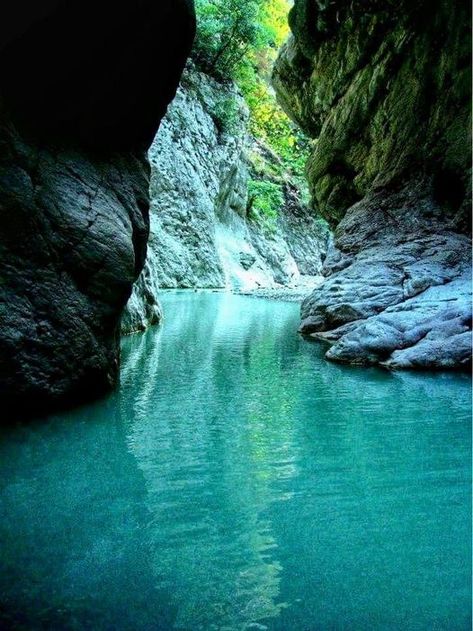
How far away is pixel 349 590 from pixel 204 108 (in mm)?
30022

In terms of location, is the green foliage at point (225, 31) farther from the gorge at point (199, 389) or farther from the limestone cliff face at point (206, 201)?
the gorge at point (199, 389)

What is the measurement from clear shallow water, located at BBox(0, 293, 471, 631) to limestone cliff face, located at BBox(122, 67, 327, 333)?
61.2 ft

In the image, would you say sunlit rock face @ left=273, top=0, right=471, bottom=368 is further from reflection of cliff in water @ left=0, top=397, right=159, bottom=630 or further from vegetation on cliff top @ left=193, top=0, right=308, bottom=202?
vegetation on cliff top @ left=193, top=0, right=308, bottom=202

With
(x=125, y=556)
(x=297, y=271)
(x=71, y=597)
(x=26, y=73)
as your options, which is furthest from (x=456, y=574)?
(x=297, y=271)

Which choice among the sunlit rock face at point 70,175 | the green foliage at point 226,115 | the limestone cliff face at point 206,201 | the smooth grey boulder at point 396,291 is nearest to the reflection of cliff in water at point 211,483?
the sunlit rock face at point 70,175

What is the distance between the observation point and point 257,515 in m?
2.41

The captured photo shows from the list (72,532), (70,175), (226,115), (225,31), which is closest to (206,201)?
(226,115)

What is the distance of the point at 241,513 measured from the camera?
2.44m

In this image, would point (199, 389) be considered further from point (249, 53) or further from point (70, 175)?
point (249, 53)

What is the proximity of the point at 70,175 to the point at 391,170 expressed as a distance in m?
9.04

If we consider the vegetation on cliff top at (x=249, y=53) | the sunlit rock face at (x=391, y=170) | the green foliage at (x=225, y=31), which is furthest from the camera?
the vegetation on cliff top at (x=249, y=53)

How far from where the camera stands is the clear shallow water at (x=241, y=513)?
172 centimetres

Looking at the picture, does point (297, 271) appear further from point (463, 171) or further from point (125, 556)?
point (125, 556)

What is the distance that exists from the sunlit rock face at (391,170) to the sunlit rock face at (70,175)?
3677 millimetres
